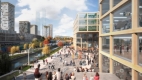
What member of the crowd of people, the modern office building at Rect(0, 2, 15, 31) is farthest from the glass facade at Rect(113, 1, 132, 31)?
the modern office building at Rect(0, 2, 15, 31)

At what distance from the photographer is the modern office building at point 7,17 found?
174125 mm

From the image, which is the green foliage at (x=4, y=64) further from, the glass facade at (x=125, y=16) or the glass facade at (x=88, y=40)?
the glass facade at (x=88, y=40)

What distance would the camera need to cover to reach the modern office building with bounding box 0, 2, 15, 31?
17412 cm

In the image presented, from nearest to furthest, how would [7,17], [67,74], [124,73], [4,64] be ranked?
[124,73] → [67,74] → [4,64] → [7,17]

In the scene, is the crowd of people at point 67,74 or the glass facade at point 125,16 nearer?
the crowd of people at point 67,74

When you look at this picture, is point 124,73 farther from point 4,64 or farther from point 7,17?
point 7,17

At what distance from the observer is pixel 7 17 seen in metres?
175

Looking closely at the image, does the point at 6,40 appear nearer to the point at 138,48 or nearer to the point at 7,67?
the point at 7,67

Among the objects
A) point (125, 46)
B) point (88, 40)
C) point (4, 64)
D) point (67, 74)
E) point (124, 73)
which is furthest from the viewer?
point (88, 40)

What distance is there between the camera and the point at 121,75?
1638 cm

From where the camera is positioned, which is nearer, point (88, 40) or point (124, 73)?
point (124, 73)

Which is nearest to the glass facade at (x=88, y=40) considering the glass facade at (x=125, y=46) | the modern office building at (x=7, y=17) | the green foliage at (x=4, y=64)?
the green foliage at (x=4, y=64)

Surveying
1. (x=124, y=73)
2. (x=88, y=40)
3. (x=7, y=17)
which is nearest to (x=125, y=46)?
(x=124, y=73)

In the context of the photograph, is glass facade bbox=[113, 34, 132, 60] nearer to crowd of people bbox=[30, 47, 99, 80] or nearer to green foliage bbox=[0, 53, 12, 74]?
crowd of people bbox=[30, 47, 99, 80]
